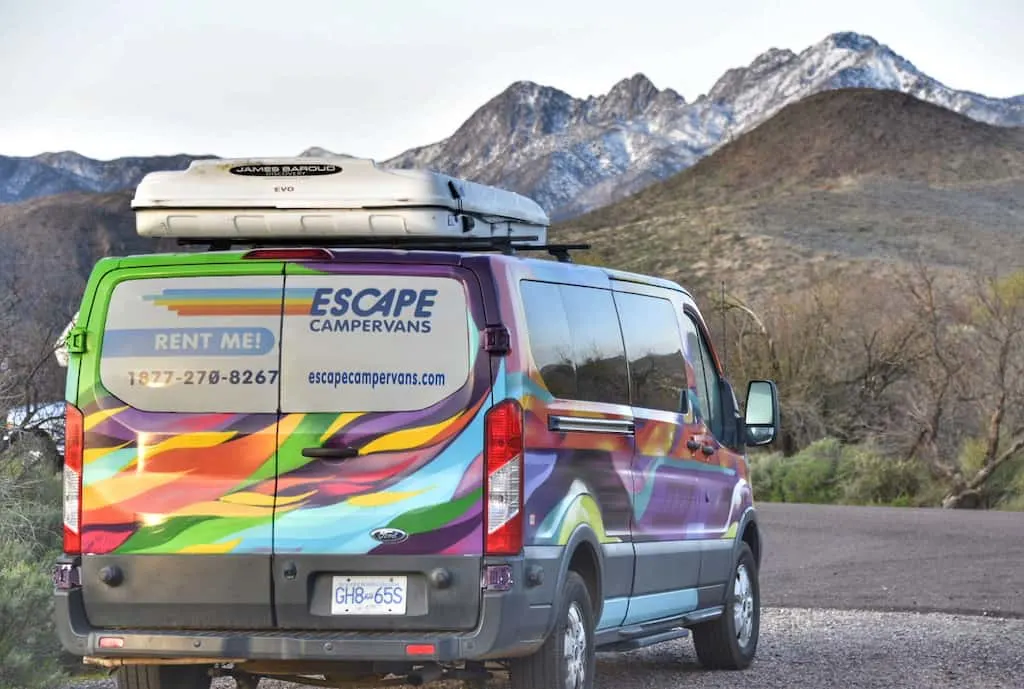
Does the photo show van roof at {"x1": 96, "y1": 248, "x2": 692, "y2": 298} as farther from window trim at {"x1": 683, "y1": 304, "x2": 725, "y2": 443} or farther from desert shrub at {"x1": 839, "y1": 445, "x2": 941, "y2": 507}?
desert shrub at {"x1": 839, "y1": 445, "x2": 941, "y2": 507}

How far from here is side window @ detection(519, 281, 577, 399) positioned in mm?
7930

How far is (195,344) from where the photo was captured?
766cm

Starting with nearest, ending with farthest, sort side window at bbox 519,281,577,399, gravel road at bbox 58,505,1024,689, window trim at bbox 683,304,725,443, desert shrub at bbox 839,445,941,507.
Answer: side window at bbox 519,281,577,399 → window trim at bbox 683,304,725,443 → gravel road at bbox 58,505,1024,689 → desert shrub at bbox 839,445,941,507

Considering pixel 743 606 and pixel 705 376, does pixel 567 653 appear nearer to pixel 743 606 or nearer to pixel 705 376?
pixel 705 376

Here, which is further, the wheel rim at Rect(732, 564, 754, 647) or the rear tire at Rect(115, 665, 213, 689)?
the wheel rim at Rect(732, 564, 754, 647)

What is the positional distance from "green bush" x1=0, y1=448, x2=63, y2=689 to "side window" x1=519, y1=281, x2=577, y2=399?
2.97 meters

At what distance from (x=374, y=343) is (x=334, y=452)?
478mm

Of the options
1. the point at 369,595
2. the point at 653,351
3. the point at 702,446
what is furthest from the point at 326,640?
the point at 702,446

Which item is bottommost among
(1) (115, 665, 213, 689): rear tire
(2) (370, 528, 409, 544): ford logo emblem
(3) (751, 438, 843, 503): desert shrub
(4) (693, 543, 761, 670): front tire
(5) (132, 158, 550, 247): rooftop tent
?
(3) (751, 438, 843, 503): desert shrub

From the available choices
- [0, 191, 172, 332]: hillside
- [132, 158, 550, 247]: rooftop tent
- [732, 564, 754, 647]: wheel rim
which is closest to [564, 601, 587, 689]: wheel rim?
[132, 158, 550, 247]: rooftop tent

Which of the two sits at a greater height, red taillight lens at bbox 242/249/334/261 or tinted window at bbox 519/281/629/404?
red taillight lens at bbox 242/249/334/261

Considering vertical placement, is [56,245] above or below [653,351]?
below

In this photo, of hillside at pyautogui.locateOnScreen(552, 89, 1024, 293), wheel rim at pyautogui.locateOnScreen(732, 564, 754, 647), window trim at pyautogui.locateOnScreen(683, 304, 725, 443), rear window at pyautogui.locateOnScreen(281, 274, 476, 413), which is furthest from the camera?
hillside at pyautogui.locateOnScreen(552, 89, 1024, 293)

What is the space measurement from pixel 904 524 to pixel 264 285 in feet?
52.7
